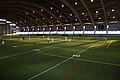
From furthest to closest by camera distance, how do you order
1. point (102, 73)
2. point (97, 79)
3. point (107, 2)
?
point (107, 2), point (102, 73), point (97, 79)

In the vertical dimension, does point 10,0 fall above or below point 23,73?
above

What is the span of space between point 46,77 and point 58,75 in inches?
34.0

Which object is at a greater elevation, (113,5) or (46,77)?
(113,5)

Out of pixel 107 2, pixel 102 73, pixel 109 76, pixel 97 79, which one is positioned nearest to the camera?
pixel 97 79

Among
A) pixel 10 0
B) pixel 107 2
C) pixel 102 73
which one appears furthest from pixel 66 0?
pixel 102 73

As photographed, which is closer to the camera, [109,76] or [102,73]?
[109,76]

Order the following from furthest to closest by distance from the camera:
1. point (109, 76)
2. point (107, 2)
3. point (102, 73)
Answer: point (107, 2), point (102, 73), point (109, 76)

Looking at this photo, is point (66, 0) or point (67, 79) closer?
point (67, 79)

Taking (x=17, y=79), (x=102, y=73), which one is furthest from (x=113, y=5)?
(x=17, y=79)

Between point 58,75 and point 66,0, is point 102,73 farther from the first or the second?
point 66,0

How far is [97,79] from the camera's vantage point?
25.2 feet

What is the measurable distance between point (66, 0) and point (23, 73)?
43027 millimetres

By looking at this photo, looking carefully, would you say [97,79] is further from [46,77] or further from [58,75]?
[46,77]

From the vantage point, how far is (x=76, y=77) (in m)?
8.06
